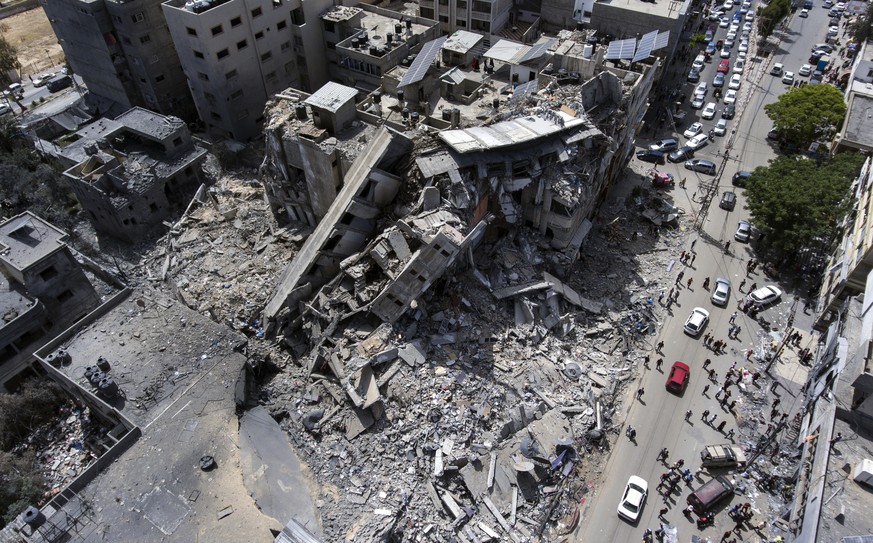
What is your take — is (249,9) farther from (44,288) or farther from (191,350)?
(191,350)

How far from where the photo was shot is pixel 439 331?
97.0 ft

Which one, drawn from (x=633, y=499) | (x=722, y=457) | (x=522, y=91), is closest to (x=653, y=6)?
(x=522, y=91)

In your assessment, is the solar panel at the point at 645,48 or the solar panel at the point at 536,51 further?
the solar panel at the point at 645,48

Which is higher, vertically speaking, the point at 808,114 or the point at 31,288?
the point at 808,114

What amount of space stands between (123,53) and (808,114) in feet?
208

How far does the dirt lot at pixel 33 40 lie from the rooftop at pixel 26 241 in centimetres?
4849

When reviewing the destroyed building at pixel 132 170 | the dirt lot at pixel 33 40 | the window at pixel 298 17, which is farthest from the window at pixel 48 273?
the dirt lot at pixel 33 40

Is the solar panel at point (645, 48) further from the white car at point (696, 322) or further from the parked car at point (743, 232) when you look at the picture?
the white car at point (696, 322)

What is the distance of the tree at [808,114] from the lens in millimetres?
46312

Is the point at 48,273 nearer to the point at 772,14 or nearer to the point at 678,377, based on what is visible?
the point at 678,377

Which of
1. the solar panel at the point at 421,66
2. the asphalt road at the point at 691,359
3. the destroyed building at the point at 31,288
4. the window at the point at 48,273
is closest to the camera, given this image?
the asphalt road at the point at 691,359

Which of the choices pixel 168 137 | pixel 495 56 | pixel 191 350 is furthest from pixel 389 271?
pixel 168 137

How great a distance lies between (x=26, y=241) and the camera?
32344 mm

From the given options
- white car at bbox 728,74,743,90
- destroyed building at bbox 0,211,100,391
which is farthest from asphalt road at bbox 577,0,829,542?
destroyed building at bbox 0,211,100,391
